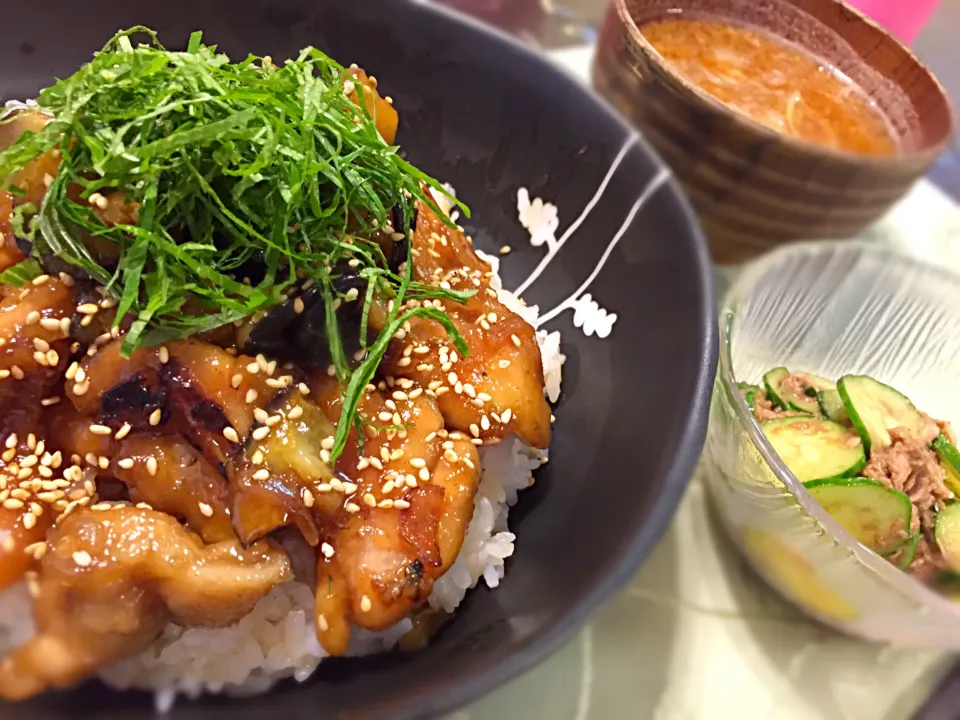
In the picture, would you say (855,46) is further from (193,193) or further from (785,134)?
(193,193)

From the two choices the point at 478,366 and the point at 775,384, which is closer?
the point at 478,366

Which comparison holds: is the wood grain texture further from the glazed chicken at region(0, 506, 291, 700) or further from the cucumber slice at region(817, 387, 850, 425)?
Answer: the glazed chicken at region(0, 506, 291, 700)

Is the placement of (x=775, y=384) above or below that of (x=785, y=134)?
below

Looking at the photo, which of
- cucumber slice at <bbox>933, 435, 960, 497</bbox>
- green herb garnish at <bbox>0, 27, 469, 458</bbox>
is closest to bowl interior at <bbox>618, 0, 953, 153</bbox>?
cucumber slice at <bbox>933, 435, 960, 497</bbox>

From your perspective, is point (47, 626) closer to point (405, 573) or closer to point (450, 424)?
point (405, 573)

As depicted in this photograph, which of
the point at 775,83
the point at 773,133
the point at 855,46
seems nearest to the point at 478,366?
the point at 773,133

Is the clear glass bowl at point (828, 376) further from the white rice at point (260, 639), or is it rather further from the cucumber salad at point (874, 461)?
the white rice at point (260, 639)

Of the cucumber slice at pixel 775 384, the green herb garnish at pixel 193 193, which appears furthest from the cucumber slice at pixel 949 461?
the green herb garnish at pixel 193 193
